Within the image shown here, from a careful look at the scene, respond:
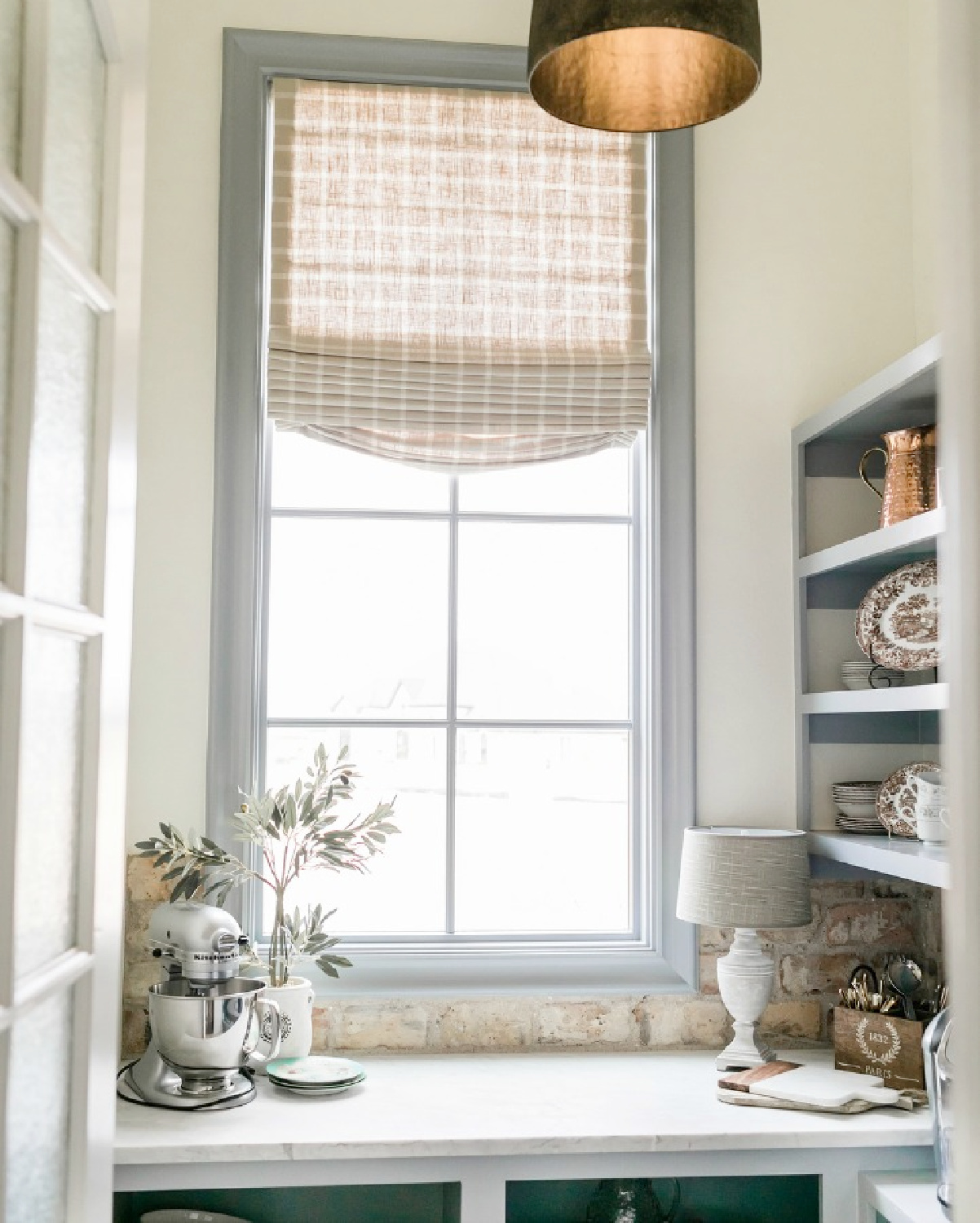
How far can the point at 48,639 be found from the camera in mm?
1359

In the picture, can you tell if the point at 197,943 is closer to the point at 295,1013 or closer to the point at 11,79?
the point at 295,1013

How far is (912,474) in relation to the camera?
2.45m

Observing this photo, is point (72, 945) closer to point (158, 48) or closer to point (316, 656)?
point (316, 656)

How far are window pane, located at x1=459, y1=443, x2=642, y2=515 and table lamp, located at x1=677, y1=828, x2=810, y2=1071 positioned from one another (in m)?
0.85

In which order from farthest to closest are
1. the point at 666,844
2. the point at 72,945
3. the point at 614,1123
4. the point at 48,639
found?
1. the point at 666,844
2. the point at 614,1123
3. the point at 72,945
4. the point at 48,639

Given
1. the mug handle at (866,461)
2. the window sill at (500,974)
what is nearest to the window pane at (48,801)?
the window sill at (500,974)

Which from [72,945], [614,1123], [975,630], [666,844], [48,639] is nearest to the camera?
[975,630]

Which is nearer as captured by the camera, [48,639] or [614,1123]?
[48,639]

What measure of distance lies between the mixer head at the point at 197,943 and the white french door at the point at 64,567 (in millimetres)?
595

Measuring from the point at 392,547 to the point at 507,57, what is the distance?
1.21 metres

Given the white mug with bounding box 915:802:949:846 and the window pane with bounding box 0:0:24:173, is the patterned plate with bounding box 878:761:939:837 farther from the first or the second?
the window pane with bounding box 0:0:24:173

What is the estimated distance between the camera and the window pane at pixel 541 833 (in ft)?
9.51

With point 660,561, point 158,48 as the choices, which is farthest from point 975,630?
point 158,48

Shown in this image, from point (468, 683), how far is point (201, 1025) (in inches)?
39.9
